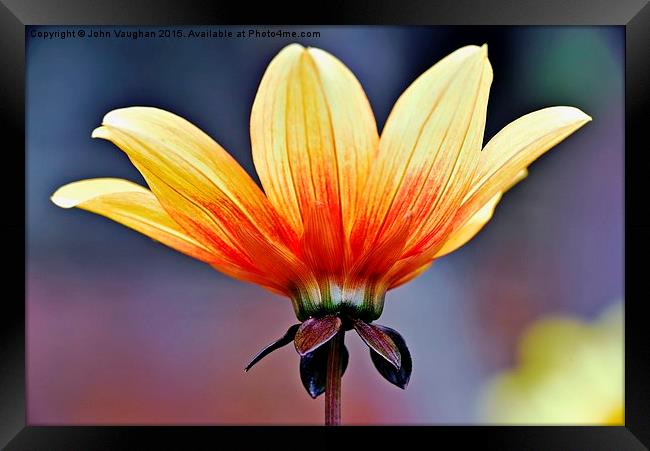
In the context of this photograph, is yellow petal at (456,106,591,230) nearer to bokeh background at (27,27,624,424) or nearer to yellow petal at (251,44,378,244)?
yellow petal at (251,44,378,244)

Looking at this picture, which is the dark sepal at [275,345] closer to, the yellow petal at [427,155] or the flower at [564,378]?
the yellow petal at [427,155]

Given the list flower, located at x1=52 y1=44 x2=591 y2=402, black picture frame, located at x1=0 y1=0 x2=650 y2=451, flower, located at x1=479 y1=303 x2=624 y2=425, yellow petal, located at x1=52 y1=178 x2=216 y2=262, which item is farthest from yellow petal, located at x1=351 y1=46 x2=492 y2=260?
flower, located at x1=479 y1=303 x2=624 y2=425

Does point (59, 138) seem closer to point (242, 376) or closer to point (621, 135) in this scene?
point (242, 376)

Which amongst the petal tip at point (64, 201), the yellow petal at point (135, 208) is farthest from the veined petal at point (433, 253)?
the petal tip at point (64, 201)

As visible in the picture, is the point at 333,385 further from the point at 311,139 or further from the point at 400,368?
the point at 311,139

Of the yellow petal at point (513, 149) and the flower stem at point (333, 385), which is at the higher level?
the yellow petal at point (513, 149)
